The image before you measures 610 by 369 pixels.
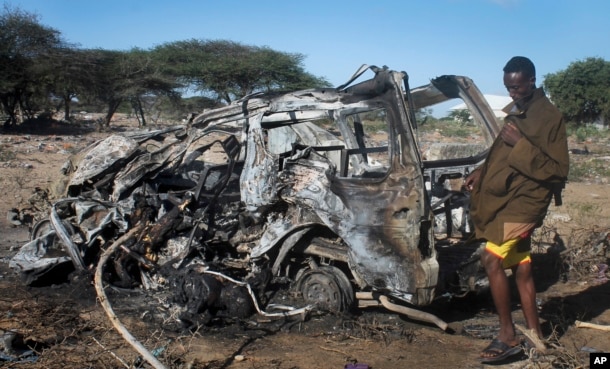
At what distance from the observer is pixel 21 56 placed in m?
26.9

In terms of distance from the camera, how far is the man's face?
412cm

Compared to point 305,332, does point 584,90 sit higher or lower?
higher

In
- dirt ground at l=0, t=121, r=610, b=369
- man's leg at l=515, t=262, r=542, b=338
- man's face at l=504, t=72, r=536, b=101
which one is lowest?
dirt ground at l=0, t=121, r=610, b=369

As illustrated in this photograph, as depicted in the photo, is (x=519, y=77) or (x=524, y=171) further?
(x=519, y=77)

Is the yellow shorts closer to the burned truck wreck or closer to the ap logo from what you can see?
the burned truck wreck

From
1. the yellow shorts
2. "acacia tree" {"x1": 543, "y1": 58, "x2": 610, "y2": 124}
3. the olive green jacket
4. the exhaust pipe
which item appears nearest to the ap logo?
the yellow shorts

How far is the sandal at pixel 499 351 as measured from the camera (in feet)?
13.5

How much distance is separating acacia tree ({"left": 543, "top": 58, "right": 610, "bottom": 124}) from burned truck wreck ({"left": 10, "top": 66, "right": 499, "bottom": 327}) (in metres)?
33.0

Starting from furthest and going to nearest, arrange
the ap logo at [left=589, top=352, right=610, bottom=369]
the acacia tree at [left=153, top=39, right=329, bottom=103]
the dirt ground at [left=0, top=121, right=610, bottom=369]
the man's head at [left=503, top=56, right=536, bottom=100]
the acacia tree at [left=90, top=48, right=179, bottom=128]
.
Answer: the acacia tree at [left=153, top=39, right=329, bottom=103] → the acacia tree at [left=90, top=48, right=179, bottom=128] → the dirt ground at [left=0, top=121, right=610, bottom=369] → the man's head at [left=503, top=56, right=536, bottom=100] → the ap logo at [left=589, top=352, right=610, bottom=369]

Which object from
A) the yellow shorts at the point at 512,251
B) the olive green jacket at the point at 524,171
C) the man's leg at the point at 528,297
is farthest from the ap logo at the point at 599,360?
the olive green jacket at the point at 524,171

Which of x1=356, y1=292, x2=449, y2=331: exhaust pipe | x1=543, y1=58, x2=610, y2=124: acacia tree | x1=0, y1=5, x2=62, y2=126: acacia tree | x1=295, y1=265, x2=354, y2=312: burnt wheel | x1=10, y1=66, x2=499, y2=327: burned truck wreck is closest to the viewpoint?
x1=10, y1=66, x2=499, y2=327: burned truck wreck

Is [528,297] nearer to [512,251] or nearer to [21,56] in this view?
[512,251]

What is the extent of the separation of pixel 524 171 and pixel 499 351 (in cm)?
117

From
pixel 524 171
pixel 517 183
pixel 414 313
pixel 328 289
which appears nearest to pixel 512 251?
pixel 517 183
